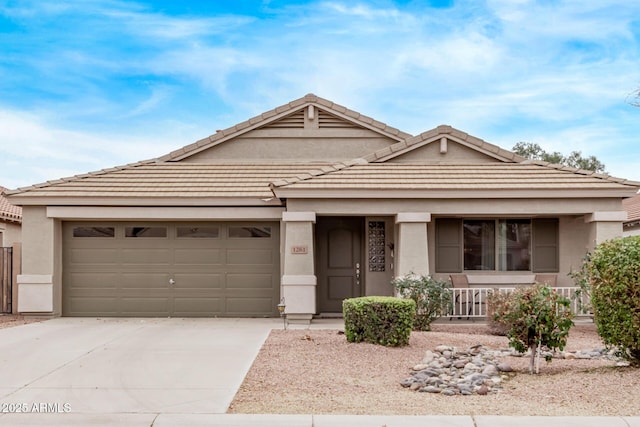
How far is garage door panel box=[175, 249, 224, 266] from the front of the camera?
629 inches

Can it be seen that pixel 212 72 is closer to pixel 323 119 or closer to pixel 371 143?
pixel 323 119

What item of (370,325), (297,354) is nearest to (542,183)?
(370,325)

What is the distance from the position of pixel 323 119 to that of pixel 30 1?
7914 millimetres

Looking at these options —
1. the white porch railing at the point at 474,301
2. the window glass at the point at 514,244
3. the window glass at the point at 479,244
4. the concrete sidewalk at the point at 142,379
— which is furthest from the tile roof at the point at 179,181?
the window glass at the point at 514,244

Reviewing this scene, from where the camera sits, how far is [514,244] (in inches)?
634

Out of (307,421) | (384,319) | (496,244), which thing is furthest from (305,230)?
(307,421)

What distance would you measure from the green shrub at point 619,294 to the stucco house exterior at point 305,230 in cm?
620

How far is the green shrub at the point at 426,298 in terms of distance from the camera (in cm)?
1327

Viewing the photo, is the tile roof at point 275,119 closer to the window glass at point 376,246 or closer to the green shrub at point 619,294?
the window glass at point 376,246

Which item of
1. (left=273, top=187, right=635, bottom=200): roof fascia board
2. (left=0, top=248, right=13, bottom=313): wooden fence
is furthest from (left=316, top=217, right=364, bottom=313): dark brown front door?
(left=0, top=248, right=13, bottom=313): wooden fence

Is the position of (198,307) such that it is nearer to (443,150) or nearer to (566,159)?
(443,150)

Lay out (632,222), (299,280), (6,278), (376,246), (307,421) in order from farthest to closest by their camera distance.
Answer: (632,222) < (376,246) < (6,278) < (299,280) < (307,421)

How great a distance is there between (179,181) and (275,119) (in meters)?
3.50

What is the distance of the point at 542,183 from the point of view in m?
15.1
